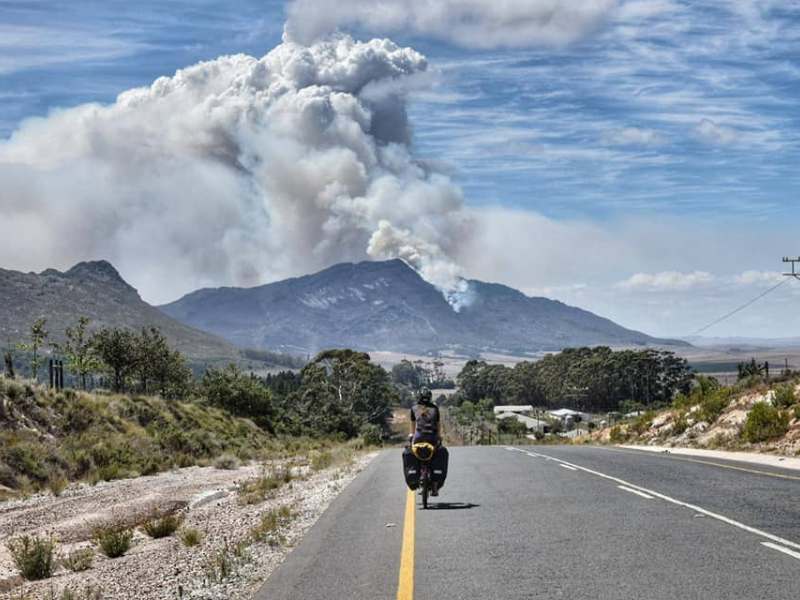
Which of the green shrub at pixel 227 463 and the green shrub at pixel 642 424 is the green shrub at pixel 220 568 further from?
the green shrub at pixel 642 424

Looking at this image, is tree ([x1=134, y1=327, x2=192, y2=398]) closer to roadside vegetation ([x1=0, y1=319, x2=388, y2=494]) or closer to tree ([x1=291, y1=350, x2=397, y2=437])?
roadside vegetation ([x1=0, y1=319, x2=388, y2=494])

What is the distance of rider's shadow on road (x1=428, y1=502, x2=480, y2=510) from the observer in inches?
565

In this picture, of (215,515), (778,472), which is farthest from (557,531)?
(778,472)

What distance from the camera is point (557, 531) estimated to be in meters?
11.2

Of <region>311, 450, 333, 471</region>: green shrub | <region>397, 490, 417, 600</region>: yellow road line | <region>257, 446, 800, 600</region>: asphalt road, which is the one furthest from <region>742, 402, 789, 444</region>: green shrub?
<region>397, 490, 417, 600</region>: yellow road line

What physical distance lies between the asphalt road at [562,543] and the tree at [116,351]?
50844 mm

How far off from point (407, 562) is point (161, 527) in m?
7.08

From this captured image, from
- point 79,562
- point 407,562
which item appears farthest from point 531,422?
point 407,562

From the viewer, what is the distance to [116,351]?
6488 centimetres

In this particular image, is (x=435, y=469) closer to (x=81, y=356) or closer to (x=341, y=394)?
(x=81, y=356)

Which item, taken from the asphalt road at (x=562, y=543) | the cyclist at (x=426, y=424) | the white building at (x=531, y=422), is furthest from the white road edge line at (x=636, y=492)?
the white building at (x=531, y=422)

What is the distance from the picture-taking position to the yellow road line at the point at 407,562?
26.4 feet

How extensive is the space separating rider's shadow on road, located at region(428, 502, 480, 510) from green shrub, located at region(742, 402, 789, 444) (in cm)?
1865

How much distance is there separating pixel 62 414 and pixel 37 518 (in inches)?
688
